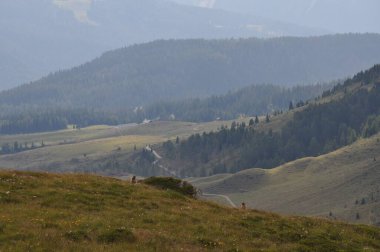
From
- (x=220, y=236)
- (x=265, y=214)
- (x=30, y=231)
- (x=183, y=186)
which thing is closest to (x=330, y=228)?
(x=265, y=214)

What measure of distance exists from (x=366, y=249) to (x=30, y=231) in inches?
882

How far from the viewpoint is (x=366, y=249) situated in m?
44.8

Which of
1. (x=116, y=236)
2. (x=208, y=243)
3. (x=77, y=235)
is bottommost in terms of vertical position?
(x=208, y=243)

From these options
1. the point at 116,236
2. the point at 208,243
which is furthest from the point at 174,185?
the point at 116,236

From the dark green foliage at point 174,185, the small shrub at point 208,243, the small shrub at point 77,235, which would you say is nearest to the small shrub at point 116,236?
the small shrub at point 77,235

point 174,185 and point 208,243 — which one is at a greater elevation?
point 174,185

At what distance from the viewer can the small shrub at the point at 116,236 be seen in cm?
4006

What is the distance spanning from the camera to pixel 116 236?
133ft

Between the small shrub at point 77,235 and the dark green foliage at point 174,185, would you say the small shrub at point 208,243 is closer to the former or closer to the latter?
the small shrub at point 77,235

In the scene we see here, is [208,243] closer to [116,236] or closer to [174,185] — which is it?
[116,236]

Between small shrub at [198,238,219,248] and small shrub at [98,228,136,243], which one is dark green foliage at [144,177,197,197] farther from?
small shrub at [98,228,136,243]

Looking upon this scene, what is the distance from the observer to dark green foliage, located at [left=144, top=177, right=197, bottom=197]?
63031 millimetres

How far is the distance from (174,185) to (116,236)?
76.6ft

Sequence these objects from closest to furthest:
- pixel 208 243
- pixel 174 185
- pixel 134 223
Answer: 1. pixel 208 243
2. pixel 134 223
3. pixel 174 185
